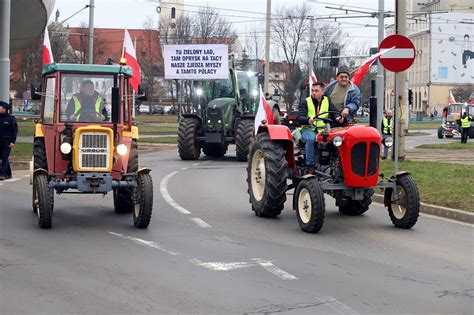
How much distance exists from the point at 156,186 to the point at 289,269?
31.1ft

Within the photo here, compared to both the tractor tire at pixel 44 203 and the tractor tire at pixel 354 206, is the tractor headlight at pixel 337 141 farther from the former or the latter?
the tractor tire at pixel 44 203

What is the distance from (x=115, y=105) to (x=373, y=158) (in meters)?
3.76

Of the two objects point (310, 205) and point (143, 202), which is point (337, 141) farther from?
point (143, 202)

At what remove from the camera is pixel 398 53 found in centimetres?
1488

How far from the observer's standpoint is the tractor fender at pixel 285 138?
12.3 metres

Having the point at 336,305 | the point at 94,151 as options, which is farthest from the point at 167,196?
the point at 336,305

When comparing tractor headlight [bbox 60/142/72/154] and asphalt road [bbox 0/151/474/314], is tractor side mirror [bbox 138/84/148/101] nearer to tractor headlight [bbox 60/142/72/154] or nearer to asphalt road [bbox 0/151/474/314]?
tractor headlight [bbox 60/142/72/154]

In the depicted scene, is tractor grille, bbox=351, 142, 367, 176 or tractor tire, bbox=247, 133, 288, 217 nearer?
tractor grille, bbox=351, 142, 367, 176

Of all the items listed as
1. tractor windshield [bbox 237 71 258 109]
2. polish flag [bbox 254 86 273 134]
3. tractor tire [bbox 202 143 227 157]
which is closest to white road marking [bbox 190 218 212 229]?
polish flag [bbox 254 86 273 134]

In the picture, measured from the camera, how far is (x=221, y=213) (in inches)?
521

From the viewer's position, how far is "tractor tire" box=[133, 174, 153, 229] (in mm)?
11102

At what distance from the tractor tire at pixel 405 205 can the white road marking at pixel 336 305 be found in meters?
4.34

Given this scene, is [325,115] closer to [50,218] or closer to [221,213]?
[221,213]

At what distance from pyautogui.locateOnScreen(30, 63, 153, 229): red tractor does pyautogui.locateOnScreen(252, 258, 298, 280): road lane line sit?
8.72 feet
